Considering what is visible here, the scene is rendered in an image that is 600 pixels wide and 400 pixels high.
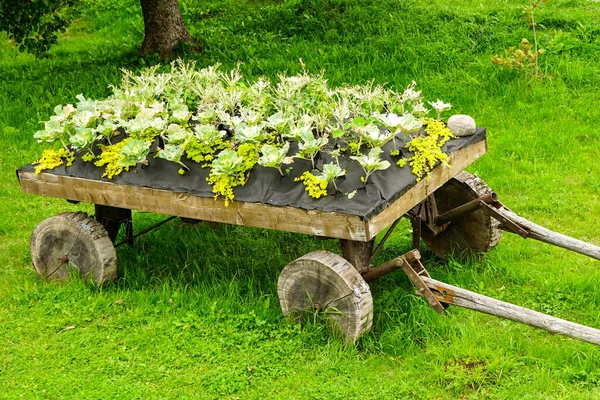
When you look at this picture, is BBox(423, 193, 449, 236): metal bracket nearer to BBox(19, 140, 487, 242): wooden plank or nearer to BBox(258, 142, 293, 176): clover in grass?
BBox(19, 140, 487, 242): wooden plank

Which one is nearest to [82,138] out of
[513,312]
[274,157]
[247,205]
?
[247,205]

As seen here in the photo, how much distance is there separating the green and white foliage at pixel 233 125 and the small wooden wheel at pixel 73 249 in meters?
0.48

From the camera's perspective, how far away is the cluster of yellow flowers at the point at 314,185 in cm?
477

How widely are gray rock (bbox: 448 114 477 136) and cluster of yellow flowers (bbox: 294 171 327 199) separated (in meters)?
1.19

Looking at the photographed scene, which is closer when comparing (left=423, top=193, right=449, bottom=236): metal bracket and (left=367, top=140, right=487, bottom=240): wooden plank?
(left=367, top=140, right=487, bottom=240): wooden plank

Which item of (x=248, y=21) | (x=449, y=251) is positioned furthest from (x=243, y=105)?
(x=248, y=21)

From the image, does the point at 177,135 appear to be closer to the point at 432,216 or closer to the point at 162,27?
the point at 432,216

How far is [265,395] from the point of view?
4.61m

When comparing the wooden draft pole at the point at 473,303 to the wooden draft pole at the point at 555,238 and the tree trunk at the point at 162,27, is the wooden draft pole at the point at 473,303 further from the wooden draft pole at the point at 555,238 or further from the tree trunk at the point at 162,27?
the tree trunk at the point at 162,27

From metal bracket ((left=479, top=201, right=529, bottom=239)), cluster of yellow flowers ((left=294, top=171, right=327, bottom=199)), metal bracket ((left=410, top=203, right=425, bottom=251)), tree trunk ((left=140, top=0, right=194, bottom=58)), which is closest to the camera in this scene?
cluster of yellow flowers ((left=294, top=171, right=327, bottom=199))

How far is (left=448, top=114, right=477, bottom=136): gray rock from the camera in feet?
17.8

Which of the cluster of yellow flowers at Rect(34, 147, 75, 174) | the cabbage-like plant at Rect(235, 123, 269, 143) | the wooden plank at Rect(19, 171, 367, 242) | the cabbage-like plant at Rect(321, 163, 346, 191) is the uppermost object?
the cabbage-like plant at Rect(235, 123, 269, 143)

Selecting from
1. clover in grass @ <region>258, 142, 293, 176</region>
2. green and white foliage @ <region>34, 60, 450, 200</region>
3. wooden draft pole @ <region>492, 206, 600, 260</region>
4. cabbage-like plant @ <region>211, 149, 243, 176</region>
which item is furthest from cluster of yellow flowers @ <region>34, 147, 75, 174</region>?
wooden draft pole @ <region>492, 206, 600, 260</region>

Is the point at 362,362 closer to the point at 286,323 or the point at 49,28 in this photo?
the point at 286,323
